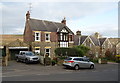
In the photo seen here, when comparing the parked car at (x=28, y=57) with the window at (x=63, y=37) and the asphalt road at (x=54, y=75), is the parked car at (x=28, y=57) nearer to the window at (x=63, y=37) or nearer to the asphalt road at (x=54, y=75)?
the asphalt road at (x=54, y=75)

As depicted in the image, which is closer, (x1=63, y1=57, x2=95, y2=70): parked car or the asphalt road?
the asphalt road

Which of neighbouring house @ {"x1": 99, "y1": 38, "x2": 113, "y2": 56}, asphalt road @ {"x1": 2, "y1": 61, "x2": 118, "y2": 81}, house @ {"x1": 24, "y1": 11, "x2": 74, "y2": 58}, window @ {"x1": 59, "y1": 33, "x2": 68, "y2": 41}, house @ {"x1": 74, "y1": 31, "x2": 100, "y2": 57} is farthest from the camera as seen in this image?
neighbouring house @ {"x1": 99, "y1": 38, "x2": 113, "y2": 56}

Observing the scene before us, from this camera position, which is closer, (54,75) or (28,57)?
(54,75)

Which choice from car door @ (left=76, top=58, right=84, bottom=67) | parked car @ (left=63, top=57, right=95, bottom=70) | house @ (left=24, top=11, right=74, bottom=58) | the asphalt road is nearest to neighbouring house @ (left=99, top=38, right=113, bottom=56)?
house @ (left=24, top=11, right=74, bottom=58)

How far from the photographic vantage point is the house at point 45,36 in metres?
30.3

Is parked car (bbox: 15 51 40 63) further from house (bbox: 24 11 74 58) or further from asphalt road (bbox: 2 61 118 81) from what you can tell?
asphalt road (bbox: 2 61 118 81)

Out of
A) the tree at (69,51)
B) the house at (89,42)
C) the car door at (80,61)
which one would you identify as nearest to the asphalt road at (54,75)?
the car door at (80,61)

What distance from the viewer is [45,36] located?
104 feet

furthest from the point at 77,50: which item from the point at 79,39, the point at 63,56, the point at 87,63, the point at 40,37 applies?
the point at 79,39

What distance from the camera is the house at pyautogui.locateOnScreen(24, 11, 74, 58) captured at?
3034cm

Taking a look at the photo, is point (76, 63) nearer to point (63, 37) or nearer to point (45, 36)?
point (45, 36)

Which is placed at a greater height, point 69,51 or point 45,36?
point 45,36

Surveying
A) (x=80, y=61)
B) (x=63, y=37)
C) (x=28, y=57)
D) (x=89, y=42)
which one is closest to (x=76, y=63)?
(x=80, y=61)

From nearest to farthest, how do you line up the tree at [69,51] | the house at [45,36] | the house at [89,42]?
the house at [45,36] → the tree at [69,51] → the house at [89,42]
